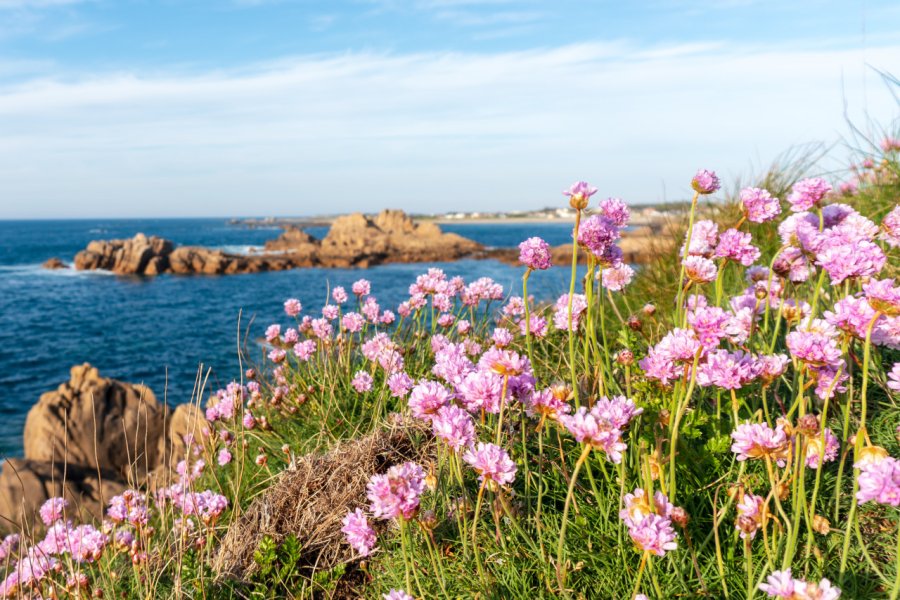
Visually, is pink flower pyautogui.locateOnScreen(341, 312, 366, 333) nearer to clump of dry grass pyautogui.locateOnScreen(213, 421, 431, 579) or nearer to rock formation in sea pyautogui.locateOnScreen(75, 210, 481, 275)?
clump of dry grass pyautogui.locateOnScreen(213, 421, 431, 579)

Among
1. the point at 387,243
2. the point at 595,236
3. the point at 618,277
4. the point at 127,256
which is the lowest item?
the point at 387,243

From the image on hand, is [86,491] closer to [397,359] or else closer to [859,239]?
[397,359]

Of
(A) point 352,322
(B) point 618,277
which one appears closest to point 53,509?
(A) point 352,322

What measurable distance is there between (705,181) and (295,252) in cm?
6118

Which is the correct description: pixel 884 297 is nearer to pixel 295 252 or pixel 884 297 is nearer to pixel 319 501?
pixel 319 501

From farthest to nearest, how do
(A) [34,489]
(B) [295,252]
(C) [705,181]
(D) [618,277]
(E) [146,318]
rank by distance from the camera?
(B) [295,252] → (E) [146,318] → (A) [34,489] → (D) [618,277] → (C) [705,181]

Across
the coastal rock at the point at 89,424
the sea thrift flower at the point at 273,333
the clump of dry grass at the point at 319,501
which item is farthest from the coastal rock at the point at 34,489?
the clump of dry grass at the point at 319,501

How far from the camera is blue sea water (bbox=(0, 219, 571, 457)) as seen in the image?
1980cm

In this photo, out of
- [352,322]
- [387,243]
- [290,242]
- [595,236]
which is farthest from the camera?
[290,242]

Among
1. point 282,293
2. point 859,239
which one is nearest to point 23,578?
point 859,239

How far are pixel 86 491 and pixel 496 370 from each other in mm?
9832

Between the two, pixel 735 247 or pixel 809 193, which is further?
pixel 809 193

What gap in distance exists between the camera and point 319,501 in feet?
10.5

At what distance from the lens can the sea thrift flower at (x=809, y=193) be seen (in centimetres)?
302
